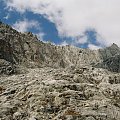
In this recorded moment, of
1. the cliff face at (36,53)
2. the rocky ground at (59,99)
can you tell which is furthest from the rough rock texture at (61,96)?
the cliff face at (36,53)

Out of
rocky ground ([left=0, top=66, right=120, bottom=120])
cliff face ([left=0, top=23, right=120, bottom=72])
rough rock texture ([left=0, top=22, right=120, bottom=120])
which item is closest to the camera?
rocky ground ([left=0, top=66, right=120, bottom=120])

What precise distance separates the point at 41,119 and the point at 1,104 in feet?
19.8

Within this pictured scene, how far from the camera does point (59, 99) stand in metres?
37.8

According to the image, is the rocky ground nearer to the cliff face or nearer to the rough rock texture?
the rough rock texture

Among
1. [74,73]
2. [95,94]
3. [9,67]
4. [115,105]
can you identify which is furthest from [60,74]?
[9,67]

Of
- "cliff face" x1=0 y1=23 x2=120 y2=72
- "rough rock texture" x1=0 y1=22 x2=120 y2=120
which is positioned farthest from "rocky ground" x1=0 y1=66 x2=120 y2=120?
"cliff face" x1=0 y1=23 x2=120 y2=72

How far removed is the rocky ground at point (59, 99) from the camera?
34719mm

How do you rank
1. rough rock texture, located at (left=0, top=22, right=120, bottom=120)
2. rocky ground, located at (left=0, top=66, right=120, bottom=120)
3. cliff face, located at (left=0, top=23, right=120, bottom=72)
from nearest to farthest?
rocky ground, located at (left=0, top=66, right=120, bottom=120) < rough rock texture, located at (left=0, top=22, right=120, bottom=120) < cliff face, located at (left=0, top=23, right=120, bottom=72)

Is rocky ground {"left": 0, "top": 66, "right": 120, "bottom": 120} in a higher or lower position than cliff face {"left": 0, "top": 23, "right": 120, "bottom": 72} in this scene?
lower

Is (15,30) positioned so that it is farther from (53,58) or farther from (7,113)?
(7,113)

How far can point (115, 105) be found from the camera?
38.3m

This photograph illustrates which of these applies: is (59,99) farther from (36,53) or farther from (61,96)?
(36,53)

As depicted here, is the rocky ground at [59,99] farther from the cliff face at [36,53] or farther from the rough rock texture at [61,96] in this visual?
the cliff face at [36,53]

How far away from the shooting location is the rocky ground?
34719 millimetres
